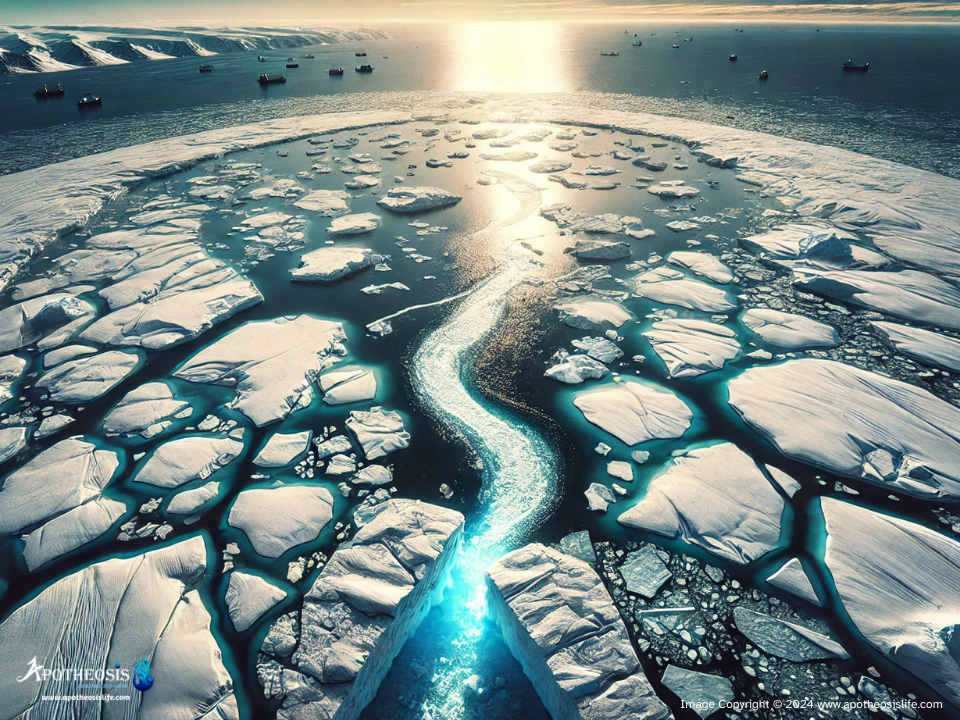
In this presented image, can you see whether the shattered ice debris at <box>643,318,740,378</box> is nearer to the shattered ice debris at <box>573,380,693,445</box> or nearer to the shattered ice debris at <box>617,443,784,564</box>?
the shattered ice debris at <box>573,380,693,445</box>

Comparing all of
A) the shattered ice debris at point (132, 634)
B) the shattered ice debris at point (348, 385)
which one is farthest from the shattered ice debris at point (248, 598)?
the shattered ice debris at point (348, 385)

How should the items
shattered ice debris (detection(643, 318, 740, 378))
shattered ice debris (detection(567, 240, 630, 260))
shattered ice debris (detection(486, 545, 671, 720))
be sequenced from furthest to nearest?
shattered ice debris (detection(567, 240, 630, 260))
shattered ice debris (detection(643, 318, 740, 378))
shattered ice debris (detection(486, 545, 671, 720))

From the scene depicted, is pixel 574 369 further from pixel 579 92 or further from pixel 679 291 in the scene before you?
pixel 579 92

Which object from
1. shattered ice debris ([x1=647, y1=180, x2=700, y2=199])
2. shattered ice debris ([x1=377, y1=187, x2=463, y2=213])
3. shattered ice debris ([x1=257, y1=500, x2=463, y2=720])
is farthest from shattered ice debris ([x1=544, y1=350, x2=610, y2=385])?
shattered ice debris ([x1=647, y1=180, x2=700, y2=199])

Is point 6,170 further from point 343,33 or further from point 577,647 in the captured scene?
point 343,33

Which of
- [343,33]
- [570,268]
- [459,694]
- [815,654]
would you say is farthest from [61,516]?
[343,33]

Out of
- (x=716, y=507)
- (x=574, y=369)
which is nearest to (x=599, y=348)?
(x=574, y=369)
